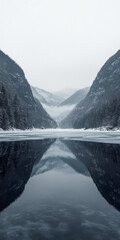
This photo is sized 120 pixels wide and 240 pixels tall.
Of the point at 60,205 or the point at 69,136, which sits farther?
the point at 69,136

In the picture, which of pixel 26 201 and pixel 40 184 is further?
pixel 40 184

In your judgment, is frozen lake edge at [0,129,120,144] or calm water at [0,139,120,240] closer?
calm water at [0,139,120,240]

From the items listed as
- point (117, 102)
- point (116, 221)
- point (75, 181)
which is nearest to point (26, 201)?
point (116, 221)

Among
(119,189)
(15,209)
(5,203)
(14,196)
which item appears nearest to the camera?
(15,209)

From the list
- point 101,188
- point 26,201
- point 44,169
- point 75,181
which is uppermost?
point 26,201

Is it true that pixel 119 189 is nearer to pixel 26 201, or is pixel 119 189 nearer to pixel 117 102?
pixel 26 201

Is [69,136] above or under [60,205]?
under

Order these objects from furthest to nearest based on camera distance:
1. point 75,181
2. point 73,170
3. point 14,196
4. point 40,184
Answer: point 73,170
point 75,181
point 40,184
point 14,196

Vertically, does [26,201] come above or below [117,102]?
above

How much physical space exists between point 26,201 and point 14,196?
2.68 ft

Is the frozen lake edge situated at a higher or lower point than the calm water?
lower

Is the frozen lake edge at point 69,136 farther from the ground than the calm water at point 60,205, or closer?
closer

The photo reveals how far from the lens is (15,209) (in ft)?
26.7

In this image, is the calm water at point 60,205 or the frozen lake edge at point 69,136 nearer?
the calm water at point 60,205
